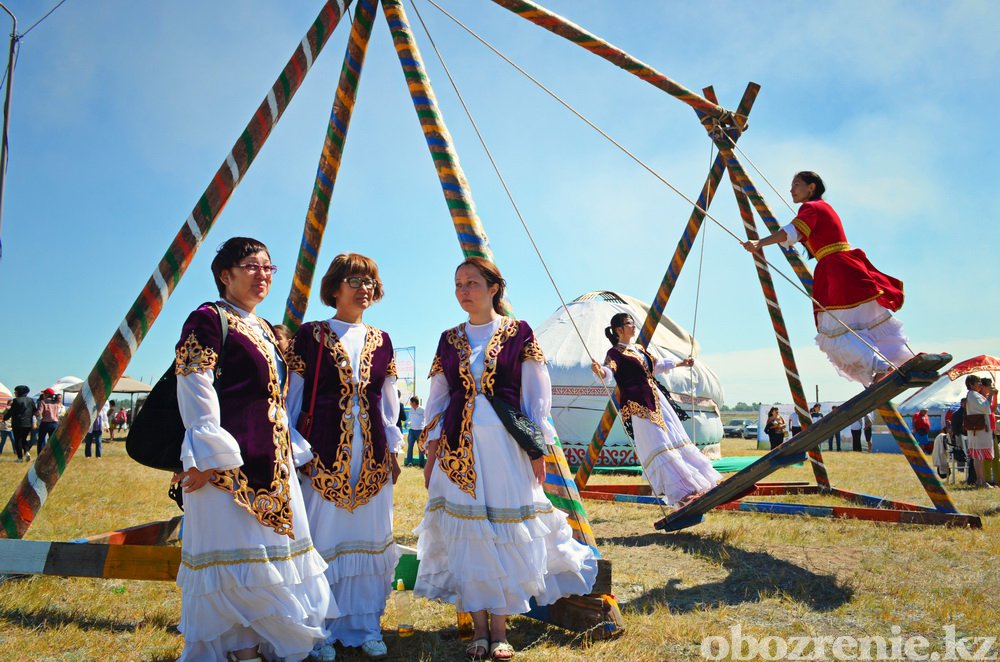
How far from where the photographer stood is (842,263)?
4766 millimetres

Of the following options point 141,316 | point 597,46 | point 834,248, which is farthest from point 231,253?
point 834,248

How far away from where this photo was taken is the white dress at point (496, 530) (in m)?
2.88

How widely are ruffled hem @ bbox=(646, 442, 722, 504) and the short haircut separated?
3711mm

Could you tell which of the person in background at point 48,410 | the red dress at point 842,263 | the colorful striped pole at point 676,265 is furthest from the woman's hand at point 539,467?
the person in background at point 48,410

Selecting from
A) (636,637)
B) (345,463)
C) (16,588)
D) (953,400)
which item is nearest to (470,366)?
(345,463)

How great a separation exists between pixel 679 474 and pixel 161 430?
4.59 metres

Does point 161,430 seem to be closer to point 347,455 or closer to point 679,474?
point 347,455

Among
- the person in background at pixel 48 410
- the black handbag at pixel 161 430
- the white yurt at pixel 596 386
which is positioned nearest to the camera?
the black handbag at pixel 161 430

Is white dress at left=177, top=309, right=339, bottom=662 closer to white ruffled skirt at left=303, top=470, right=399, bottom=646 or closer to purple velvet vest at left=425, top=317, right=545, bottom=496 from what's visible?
white ruffled skirt at left=303, top=470, right=399, bottom=646

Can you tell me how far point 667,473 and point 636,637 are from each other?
10.0 feet

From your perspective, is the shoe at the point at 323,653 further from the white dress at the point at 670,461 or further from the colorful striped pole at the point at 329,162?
the white dress at the point at 670,461

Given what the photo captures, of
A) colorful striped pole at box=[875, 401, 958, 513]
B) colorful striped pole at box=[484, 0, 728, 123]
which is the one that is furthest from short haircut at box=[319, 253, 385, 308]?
colorful striped pole at box=[875, 401, 958, 513]

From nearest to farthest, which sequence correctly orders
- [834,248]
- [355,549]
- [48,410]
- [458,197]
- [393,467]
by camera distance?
[355,549] < [393,467] < [458,197] < [834,248] < [48,410]

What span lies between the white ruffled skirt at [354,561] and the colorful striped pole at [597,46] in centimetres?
327
